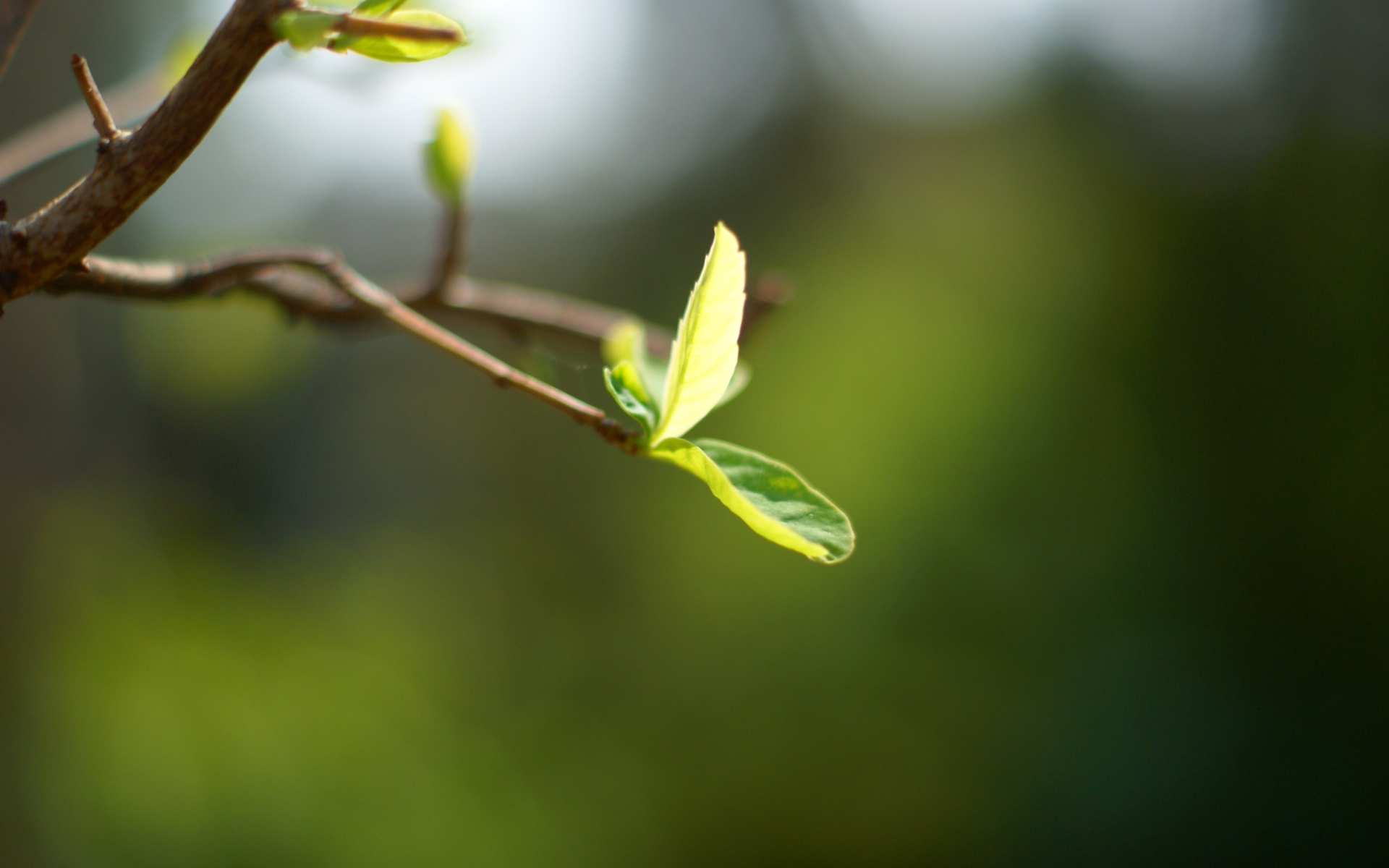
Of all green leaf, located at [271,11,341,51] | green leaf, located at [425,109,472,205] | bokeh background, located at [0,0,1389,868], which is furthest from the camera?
bokeh background, located at [0,0,1389,868]

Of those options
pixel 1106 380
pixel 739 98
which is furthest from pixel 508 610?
pixel 739 98

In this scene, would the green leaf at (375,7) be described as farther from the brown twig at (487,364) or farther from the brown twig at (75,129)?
the brown twig at (75,129)

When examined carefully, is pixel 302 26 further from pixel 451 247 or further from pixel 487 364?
pixel 451 247

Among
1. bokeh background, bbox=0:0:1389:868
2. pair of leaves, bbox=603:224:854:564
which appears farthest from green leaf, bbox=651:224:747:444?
bokeh background, bbox=0:0:1389:868

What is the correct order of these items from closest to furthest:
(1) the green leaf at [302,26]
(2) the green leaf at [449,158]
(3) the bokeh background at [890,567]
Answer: (1) the green leaf at [302,26] < (2) the green leaf at [449,158] < (3) the bokeh background at [890,567]

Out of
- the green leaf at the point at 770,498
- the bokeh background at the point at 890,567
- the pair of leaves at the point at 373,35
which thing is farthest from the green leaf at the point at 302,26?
the bokeh background at the point at 890,567

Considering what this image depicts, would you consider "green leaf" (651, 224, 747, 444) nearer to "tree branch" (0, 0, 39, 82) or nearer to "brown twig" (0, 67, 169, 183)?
"tree branch" (0, 0, 39, 82)

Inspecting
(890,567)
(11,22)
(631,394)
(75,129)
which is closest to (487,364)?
(631,394)
